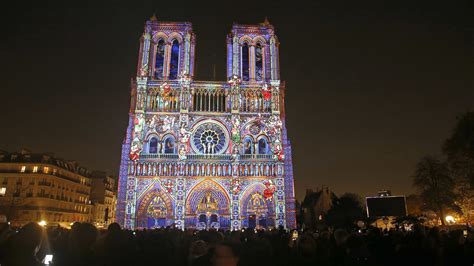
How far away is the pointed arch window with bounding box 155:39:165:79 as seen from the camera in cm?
4885

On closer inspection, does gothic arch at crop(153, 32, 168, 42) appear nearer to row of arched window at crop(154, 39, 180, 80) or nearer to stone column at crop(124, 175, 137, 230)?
row of arched window at crop(154, 39, 180, 80)

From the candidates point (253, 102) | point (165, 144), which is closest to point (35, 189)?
point (165, 144)

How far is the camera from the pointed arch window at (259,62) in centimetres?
4964

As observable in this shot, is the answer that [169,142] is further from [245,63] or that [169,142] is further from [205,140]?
[245,63]

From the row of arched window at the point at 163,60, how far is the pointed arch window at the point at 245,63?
9.37 metres

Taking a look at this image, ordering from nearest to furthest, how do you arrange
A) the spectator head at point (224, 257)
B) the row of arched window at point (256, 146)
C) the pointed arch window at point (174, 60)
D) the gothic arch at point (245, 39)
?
the spectator head at point (224, 257) → the row of arched window at point (256, 146) → the pointed arch window at point (174, 60) → the gothic arch at point (245, 39)

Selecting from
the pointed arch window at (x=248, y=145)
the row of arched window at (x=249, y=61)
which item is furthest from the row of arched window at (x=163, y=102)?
the pointed arch window at (x=248, y=145)

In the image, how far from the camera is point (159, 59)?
49656 millimetres

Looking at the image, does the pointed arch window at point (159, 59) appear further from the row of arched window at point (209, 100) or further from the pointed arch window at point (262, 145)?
the pointed arch window at point (262, 145)

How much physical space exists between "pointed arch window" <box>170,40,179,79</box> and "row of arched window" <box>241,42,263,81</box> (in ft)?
30.7

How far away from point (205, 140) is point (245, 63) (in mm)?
12860

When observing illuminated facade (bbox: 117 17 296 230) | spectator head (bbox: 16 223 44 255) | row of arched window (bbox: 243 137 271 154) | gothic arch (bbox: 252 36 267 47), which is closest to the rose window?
illuminated facade (bbox: 117 17 296 230)

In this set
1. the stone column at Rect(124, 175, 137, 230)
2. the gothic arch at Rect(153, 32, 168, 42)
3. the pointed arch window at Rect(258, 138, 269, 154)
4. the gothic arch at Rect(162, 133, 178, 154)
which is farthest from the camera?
the gothic arch at Rect(153, 32, 168, 42)

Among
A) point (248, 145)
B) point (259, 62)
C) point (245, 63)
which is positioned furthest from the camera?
point (259, 62)
